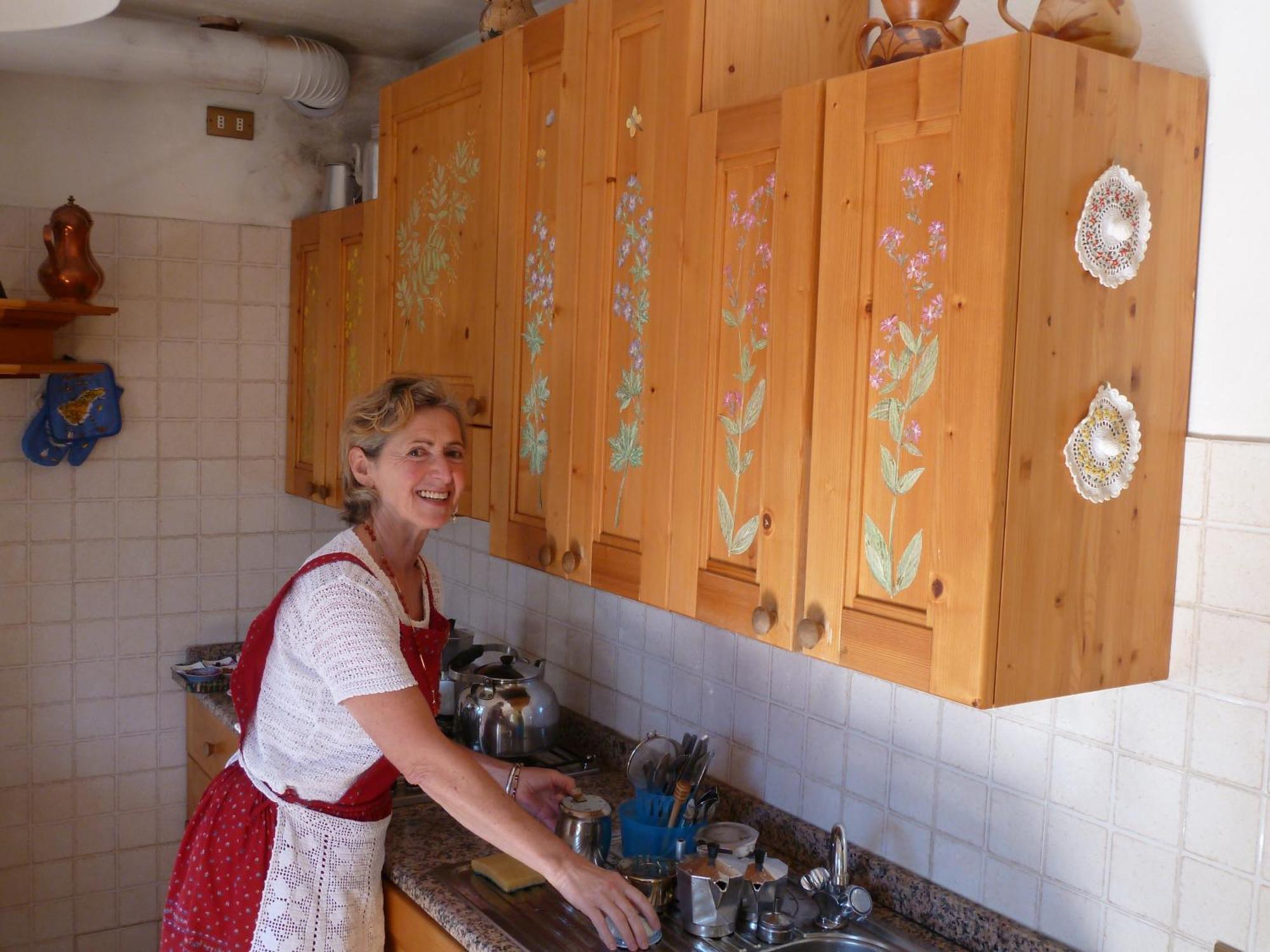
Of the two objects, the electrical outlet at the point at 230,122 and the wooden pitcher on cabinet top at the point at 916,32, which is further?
the electrical outlet at the point at 230,122

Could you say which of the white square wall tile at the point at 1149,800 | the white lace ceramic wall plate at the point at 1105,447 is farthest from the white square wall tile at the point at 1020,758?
the white lace ceramic wall plate at the point at 1105,447

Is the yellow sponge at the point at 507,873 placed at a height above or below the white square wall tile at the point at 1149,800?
below

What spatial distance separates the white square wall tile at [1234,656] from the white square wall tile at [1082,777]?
0.19 metres

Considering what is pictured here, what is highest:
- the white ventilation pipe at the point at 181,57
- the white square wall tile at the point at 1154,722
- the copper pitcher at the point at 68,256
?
the white ventilation pipe at the point at 181,57

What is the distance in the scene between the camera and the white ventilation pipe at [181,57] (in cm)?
291

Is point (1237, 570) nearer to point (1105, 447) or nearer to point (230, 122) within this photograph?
point (1105, 447)

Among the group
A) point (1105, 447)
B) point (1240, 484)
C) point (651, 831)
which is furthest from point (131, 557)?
point (1240, 484)

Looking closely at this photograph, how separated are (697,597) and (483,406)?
761 millimetres

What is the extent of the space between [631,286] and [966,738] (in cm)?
90

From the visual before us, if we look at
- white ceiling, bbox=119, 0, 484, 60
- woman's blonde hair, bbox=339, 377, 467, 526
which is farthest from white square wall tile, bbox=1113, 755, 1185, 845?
white ceiling, bbox=119, 0, 484, 60

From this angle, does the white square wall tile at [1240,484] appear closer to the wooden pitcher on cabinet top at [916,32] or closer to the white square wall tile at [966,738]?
the white square wall tile at [966,738]

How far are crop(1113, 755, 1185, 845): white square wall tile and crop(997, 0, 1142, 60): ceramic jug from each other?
0.92m

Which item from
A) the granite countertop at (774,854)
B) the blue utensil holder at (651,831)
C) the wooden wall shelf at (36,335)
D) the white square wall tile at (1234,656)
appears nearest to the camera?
the white square wall tile at (1234,656)

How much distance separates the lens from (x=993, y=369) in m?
1.33
